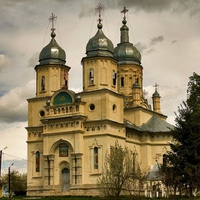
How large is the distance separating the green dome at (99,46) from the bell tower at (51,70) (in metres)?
4.29

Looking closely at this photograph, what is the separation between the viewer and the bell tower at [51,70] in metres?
51.7

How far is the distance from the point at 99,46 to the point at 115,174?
16.4 meters

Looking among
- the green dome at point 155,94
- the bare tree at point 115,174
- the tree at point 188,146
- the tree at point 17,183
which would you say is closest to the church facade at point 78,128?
the bare tree at point 115,174

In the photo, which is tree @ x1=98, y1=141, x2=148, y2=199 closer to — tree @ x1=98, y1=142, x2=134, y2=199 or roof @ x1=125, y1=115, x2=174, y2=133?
tree @ x1=98, y1=142, x2=134, y2=199

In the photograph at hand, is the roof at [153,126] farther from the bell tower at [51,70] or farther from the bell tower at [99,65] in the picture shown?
the bell tower at [51,70]

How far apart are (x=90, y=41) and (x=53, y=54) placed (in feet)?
15.8

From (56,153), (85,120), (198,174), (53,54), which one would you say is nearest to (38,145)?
(56,153)

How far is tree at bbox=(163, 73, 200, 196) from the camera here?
107 ft

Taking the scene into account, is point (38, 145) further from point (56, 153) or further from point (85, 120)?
point (85, 120)

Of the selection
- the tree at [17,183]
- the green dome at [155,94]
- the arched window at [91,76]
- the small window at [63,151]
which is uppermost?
the green dome at [155,94]

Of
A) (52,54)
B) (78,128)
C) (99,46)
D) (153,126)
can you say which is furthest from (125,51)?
(78,128)

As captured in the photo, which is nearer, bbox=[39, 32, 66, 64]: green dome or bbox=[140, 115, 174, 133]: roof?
bbox=[39, 32, 66, 64]: green dome

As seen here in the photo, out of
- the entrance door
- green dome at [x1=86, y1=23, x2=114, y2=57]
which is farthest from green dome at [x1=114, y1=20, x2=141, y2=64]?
the entrance door

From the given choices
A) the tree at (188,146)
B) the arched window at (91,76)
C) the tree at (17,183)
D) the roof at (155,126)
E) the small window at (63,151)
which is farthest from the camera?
the tree at (17,183)
